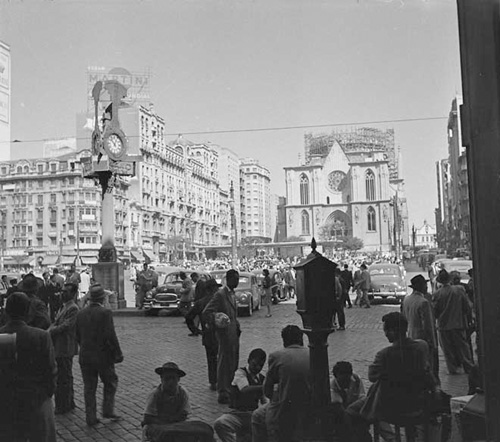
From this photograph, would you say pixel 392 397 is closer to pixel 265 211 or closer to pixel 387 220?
pixel 387 220

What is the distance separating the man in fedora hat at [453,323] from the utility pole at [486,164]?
5147mm

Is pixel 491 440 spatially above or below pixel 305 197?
below

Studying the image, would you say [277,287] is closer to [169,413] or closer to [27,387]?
[169,413]

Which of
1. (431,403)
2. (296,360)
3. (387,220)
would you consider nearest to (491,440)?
(431,403)

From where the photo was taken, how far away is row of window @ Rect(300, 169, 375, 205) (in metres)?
27.6

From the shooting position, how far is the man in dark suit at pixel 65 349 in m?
6.91

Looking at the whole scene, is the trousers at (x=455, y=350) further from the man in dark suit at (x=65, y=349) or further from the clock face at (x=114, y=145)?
the clock face at (x=114, y=145)

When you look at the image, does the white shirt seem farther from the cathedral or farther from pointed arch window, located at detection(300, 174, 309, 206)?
pointed arch window, located at detection(300, 174, 309, 206)

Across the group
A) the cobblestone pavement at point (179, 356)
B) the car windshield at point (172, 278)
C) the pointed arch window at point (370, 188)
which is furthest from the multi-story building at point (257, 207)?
the cobblestone pavement at point (179, 356)

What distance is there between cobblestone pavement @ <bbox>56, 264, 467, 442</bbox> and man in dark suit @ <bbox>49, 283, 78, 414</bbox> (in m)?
0.20

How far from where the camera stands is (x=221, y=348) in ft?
24.7

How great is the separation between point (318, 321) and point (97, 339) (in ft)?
9.23

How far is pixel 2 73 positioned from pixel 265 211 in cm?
3622

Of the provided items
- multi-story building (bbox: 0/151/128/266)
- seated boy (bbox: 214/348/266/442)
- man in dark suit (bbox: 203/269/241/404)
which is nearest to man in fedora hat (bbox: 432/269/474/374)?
man in dark suit (bbox: 203/269/241/404)
